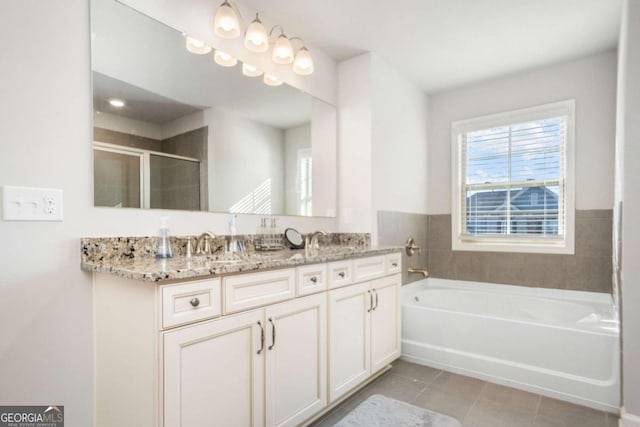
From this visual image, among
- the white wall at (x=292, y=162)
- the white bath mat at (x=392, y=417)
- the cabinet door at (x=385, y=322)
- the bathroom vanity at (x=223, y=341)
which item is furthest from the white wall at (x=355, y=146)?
the white bath mat at (x=392, y=417)

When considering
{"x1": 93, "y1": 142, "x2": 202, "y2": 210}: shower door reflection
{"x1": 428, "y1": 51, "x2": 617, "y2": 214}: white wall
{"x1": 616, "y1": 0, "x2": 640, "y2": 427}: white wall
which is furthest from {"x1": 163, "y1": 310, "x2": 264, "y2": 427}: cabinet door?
{"x1": 428, "y1": 51, "x2": 617, "y2": 214}: white wall

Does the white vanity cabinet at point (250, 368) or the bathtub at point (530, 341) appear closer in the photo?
the white vanity cabinet at point (250, 368)

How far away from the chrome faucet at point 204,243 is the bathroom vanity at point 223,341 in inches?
13.4

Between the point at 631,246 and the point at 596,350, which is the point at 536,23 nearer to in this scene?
the point at 631,246

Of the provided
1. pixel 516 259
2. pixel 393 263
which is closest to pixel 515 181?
pixel 516 259

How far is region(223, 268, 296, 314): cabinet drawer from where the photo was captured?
1.37 metres

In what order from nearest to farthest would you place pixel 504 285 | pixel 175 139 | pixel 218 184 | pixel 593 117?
pixel 175 139 → pixel 218 184 → pixel 593 117 → pixel 504 285

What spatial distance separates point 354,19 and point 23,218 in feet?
7.30

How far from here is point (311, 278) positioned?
1.79 meters

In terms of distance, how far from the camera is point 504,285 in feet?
11.0

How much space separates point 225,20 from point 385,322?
219cm

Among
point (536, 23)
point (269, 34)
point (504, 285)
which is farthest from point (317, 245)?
point (536, 23)

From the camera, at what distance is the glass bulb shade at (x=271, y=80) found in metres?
2.38

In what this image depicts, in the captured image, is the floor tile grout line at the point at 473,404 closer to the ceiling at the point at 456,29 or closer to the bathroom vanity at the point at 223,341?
the bathroom vanity at the point at 223,341
